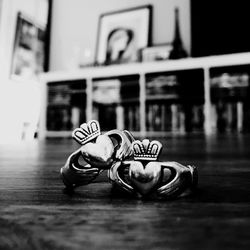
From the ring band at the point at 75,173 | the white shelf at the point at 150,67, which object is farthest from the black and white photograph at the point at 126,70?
the ring band at the point at 75,173

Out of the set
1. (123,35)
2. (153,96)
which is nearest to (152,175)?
(153,96)

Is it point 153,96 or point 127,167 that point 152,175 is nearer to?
point 127,167

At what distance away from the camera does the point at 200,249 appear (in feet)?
0.66

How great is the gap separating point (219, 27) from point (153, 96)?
0.95 meters

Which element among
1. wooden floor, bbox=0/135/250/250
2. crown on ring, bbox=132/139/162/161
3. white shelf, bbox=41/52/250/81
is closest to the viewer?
wooden floor, bbox=0/135/250/250

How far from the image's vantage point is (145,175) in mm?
380

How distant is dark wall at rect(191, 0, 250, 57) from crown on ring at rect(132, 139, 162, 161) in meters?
3.46

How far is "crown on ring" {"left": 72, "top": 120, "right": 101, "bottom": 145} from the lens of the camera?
43 centimetres

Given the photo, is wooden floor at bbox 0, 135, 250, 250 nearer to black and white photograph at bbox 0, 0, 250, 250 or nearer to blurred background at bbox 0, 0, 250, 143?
black and white photograph at bbox 0, 0, 250, 250

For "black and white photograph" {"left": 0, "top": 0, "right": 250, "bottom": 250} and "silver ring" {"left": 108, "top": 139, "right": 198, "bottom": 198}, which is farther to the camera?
"black and white photograph" {"left": 0, "top": 0, "right": 250, "bottom": 250}

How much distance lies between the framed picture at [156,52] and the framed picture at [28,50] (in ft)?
4.12

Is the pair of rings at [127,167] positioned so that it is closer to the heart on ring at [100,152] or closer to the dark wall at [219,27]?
the heart on ring at [100,152]

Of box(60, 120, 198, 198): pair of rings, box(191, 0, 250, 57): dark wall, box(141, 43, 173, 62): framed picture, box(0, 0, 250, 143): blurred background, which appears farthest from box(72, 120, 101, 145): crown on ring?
box(191, 0, 250, 57): dark wall

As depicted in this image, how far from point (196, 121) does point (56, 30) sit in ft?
6.92
